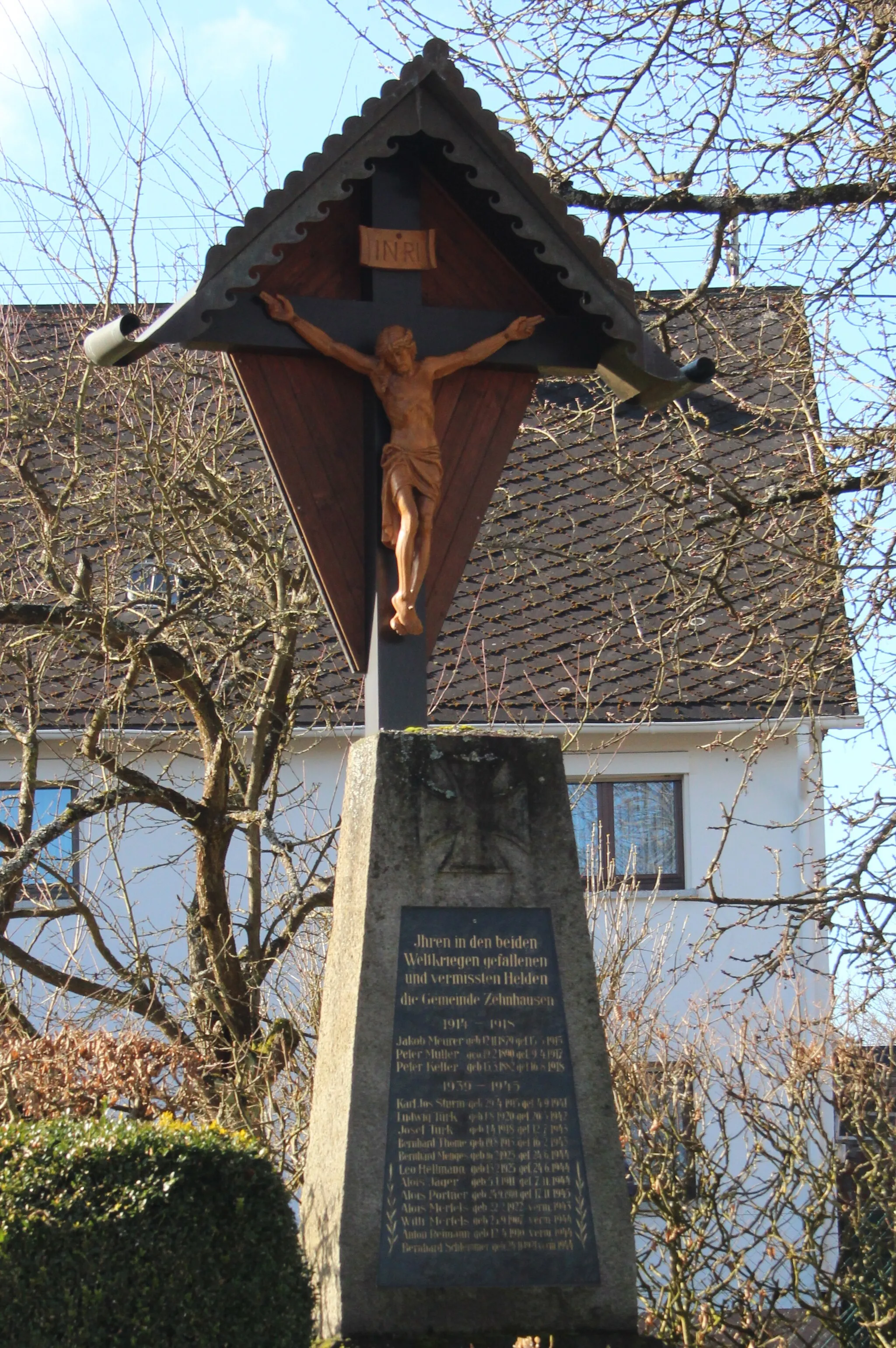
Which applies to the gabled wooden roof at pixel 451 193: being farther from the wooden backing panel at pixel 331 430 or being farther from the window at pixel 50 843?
the window at pixel 50 843

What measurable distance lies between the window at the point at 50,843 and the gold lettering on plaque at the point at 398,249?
13.1 ft

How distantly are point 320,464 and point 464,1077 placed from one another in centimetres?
191

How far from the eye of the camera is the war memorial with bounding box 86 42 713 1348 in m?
4.41

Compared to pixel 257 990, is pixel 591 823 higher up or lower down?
higher up

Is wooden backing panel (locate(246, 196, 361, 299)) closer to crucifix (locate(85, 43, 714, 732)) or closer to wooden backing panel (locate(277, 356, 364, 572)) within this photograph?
crucifix (locate(85, 43, 714, 732))

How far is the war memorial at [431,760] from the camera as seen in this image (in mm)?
4406

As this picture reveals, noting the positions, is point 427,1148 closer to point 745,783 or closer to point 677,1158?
point 677,1158

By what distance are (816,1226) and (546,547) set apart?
409 cm

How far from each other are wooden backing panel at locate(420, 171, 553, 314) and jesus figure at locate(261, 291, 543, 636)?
37 cm

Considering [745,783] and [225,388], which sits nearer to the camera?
[745,783]

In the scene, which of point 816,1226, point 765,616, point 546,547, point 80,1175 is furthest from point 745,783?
point 80,1175

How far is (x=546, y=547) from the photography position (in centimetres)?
919

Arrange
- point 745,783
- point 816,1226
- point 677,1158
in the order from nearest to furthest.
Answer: point 816,1226 < point 677,1158 < point 745,783

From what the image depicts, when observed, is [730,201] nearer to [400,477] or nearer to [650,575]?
[400,477]
